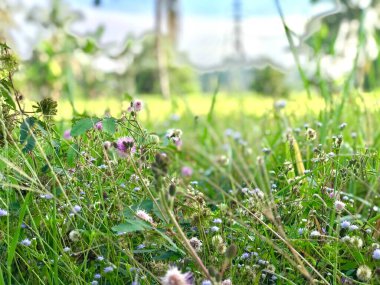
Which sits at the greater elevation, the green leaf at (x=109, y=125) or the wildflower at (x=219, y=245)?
the green leaf at (x=109, y=125)

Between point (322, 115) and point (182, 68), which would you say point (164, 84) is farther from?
point (322, 115)

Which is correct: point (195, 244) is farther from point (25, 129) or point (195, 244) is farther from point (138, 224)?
point (25, 129)

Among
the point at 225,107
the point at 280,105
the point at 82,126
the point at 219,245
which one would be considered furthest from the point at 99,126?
the point at 225,107

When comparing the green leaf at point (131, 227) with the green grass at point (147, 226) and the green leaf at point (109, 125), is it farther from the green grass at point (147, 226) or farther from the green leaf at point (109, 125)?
the green leaf at point (109, 125)

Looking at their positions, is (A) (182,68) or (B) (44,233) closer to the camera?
(B) (44,233)

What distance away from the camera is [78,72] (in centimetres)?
1808

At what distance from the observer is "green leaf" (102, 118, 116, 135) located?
1.38 metres

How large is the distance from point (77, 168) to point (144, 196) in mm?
196

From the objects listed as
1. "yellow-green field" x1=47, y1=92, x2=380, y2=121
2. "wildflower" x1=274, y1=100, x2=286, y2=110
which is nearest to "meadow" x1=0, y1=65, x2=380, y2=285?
"yellow-green field" x1=47, y1=92, x2=380, y2=121

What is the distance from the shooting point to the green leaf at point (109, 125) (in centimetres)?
138

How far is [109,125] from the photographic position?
140cm

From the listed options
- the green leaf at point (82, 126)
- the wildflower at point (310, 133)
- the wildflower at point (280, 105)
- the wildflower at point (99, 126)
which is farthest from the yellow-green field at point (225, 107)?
the wildflower at point (310, 133)

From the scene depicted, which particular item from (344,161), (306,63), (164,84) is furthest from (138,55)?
(344,161)

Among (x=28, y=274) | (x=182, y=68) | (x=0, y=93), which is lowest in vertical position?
(x=182, y=68)
